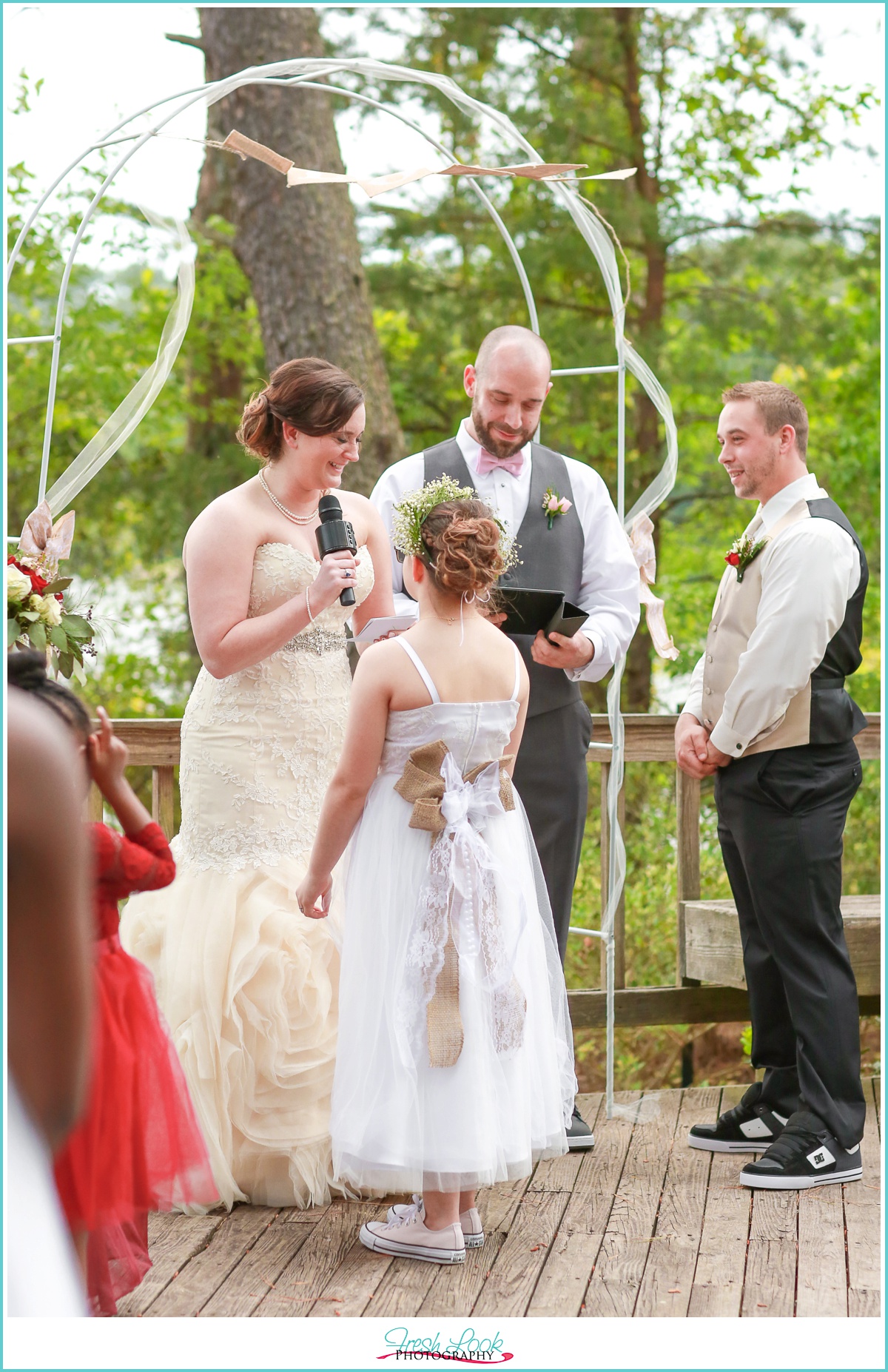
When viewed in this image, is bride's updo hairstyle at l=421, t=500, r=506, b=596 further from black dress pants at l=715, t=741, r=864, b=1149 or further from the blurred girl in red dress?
black dress pants at l=715, t=741, r=864, b=1149

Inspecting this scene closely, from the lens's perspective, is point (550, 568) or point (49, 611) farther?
point (550, 568)

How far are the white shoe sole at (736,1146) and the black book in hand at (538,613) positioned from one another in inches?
57.7

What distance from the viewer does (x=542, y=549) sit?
3.65 m

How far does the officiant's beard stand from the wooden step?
5.08 feet

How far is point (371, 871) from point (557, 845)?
0.99 meters

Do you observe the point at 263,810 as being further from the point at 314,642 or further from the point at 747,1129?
the point at 747,1129

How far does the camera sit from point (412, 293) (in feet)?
26.3

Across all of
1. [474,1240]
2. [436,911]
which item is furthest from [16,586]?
[474,1240]

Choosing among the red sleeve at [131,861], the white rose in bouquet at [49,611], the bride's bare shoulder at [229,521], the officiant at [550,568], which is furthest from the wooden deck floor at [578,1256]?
the bride's bare shoulder at [229,521]

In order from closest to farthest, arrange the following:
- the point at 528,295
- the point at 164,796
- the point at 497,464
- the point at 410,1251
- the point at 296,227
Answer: the point at 410,1251 < the point at 497,464 < the point at 164,796 < the point at 528,295 < the point at 296,227

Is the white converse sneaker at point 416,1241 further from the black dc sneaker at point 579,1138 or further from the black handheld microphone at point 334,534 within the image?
the black handheld microphone at point 334,534

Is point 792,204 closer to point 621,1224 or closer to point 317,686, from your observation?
point 317,686

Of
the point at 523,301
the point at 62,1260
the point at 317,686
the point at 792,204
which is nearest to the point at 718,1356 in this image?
the point at 62,1260

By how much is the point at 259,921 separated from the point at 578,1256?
3.44 ft
